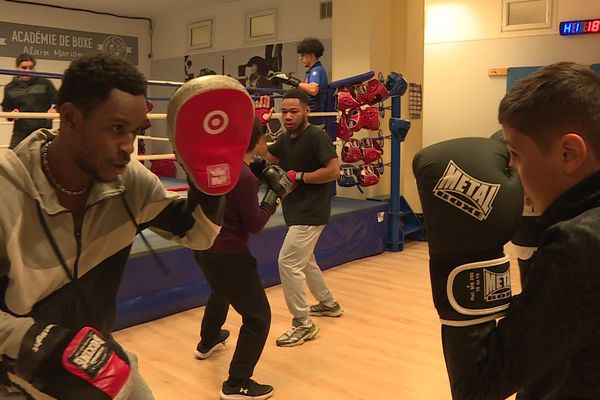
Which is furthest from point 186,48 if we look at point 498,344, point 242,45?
point 498,344

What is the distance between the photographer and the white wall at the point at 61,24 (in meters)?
8.26

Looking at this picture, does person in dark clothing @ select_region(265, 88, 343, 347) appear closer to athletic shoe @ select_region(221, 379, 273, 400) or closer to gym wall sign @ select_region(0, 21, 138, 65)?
athletic shoe @ select_region(221, 379, 273, 400)

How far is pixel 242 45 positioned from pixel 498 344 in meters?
8.06

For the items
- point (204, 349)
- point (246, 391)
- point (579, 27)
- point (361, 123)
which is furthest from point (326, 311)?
point (579, 27)

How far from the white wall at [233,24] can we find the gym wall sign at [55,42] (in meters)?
0.57

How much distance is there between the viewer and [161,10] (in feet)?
30.2

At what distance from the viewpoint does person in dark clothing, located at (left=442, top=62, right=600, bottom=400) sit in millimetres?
732

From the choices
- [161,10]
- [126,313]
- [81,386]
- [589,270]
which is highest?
[161,10]

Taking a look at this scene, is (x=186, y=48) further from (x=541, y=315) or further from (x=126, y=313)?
(x=541, y=315)

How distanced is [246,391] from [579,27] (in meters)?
6.10

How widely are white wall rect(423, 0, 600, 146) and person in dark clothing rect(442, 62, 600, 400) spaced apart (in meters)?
6.75

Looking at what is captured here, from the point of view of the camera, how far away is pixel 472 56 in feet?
25.2

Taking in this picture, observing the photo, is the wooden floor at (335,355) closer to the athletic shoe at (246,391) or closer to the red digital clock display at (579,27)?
the athletic shoe at (246,391)

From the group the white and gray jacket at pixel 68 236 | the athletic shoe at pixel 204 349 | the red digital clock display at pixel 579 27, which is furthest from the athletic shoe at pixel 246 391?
the red digital clock display at pixel 579 27
